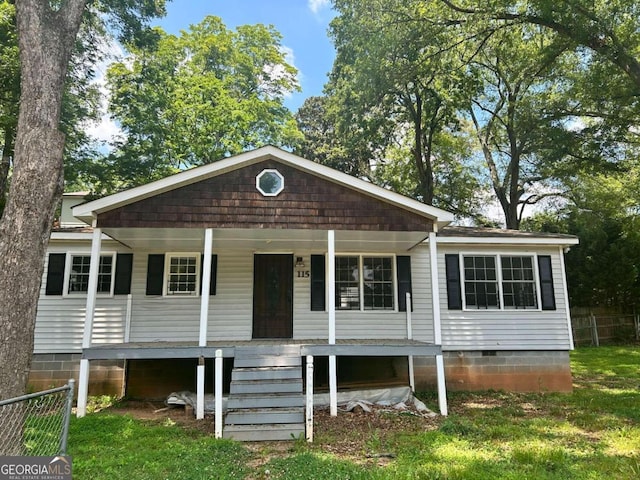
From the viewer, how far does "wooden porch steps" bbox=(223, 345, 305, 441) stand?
6020mm

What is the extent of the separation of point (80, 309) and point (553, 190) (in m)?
21.3

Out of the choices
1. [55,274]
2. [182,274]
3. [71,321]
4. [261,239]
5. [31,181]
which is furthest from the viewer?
[182,274]

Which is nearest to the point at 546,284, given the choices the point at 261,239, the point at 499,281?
the point at 499,281

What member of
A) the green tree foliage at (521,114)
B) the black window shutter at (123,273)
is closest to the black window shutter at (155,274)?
the black window shutter at (123,273)

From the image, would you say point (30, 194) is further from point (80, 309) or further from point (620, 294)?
point (620, 294)

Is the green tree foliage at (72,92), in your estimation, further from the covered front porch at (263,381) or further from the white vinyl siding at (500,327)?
the white vinyl siding at (500,327)

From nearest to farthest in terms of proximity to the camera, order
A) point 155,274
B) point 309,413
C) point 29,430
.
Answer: point 309,413
point 29,430
point 155,274

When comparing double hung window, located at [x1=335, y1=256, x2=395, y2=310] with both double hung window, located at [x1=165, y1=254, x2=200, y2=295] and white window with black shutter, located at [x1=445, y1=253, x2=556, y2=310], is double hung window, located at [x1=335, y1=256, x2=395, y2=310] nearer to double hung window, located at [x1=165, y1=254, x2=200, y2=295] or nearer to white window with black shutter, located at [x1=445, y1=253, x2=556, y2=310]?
white window with black shutter, located at [x1=445, y1=253, x2=556, y2=310]

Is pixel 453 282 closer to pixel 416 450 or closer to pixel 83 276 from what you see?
pixel 416 450

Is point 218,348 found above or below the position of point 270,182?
below

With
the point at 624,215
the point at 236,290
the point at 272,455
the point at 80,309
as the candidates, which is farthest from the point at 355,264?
the point at 624,215

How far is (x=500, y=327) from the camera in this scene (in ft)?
31.3

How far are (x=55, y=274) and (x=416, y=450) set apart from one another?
8197mm

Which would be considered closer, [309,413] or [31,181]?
[31,181]
